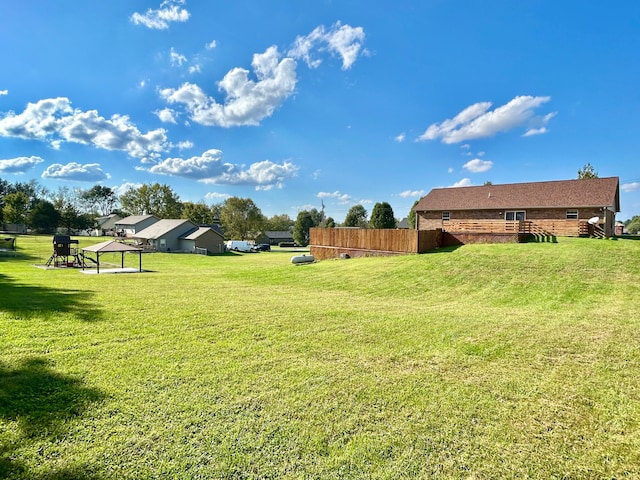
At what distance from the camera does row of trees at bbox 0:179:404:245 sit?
188ft

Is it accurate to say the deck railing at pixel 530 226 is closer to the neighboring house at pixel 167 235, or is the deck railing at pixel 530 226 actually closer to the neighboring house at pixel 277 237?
the neighboring house at pixel 167 235

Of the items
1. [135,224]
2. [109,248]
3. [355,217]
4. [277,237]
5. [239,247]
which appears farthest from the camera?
[277,237]

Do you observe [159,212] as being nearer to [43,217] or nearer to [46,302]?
[43,217]

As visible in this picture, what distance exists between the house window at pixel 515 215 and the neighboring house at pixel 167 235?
37795mm

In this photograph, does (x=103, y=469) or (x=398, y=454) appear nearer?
(x=103, y=469)

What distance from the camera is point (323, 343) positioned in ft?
17.6

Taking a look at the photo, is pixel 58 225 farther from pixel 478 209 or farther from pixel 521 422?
pixel 521 422

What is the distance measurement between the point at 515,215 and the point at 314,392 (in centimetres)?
2520

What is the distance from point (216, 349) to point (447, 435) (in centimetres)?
341

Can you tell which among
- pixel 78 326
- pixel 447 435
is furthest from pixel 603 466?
pixel 78 326

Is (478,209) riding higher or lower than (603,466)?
higher

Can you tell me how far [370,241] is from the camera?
71.3 ft

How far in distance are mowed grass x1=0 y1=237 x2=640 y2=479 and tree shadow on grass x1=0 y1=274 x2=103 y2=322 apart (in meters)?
0.08

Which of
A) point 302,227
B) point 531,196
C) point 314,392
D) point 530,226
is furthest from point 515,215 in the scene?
point 302,227
